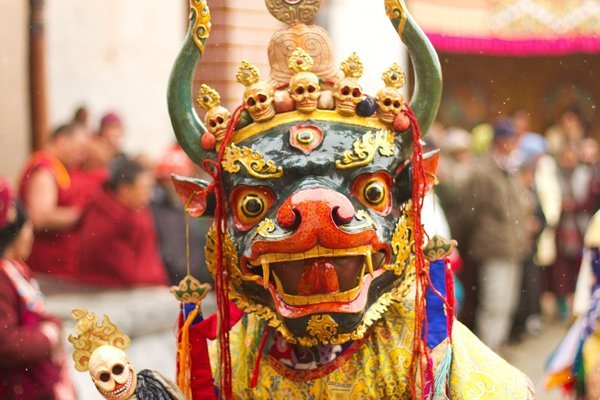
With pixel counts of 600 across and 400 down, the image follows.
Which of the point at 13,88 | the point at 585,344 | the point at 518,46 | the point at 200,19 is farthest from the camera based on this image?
the point at 518,46

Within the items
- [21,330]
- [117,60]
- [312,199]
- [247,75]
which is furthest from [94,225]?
[312,199]

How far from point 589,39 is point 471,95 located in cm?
256

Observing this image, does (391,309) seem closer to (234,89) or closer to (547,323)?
(234,89)

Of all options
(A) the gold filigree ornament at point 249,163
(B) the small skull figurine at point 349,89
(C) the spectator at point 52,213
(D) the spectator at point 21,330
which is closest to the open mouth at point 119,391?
(A) the gold filigree ornament at point 249,163

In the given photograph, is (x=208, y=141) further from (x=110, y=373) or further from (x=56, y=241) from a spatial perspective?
(x=56, y=241)

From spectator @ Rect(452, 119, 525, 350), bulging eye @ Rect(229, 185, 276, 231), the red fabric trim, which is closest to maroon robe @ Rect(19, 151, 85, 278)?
spectator @ Rect(452, 119, 525, 350)

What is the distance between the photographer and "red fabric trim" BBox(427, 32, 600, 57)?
612 inches

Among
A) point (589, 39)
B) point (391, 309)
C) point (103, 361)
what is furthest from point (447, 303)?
point (589, 39)

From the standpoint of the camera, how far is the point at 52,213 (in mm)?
7895

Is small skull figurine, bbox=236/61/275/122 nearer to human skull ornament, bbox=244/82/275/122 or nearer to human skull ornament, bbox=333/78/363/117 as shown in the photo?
human skull ornament, bbox=244/82/275/122

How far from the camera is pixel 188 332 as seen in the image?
370 cm

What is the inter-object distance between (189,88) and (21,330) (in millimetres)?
2412

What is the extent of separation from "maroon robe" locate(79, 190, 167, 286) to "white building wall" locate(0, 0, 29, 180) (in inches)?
70.8

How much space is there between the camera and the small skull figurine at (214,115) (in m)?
3.58
